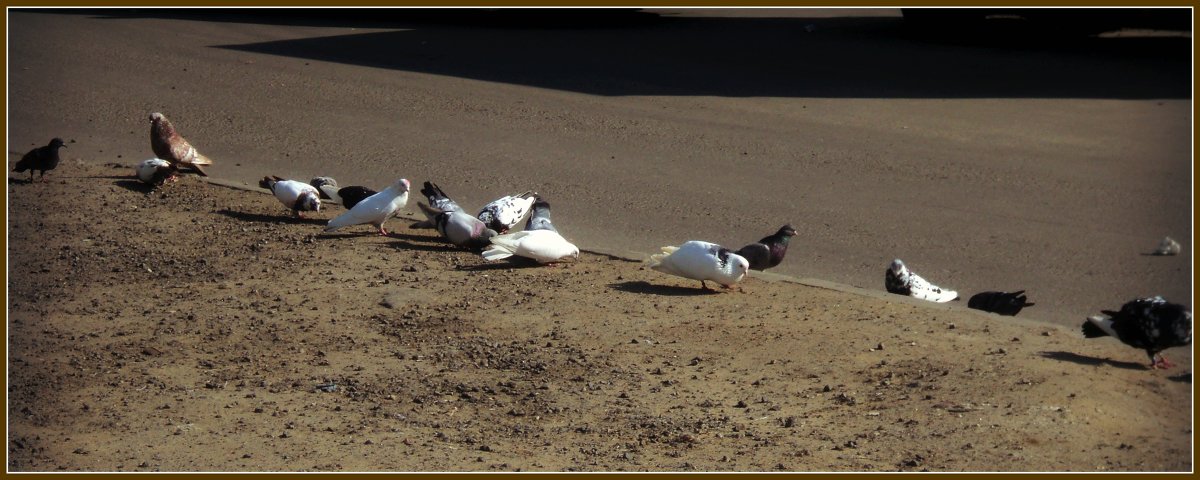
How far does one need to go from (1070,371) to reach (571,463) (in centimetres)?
247

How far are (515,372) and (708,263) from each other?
1.58 m

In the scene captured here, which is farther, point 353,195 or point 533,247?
point 353,195

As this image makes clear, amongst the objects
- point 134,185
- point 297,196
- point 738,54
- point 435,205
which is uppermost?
point 738,54

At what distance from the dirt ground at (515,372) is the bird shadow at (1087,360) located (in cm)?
2

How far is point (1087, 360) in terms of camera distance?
20.3 ft

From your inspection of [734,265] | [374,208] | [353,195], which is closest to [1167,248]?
[734,265]

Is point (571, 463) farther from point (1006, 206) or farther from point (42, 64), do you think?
point (42, 64)

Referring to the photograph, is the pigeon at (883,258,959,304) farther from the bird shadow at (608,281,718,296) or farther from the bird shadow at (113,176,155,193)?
the bird shadow at (113,176,155,193)

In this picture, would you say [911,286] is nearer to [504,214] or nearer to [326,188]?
[504,214]

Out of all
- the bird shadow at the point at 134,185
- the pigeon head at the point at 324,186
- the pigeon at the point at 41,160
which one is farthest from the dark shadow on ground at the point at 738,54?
the pigeon at the point at 41,160

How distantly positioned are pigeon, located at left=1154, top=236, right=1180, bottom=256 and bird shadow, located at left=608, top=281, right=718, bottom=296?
11.2 feet

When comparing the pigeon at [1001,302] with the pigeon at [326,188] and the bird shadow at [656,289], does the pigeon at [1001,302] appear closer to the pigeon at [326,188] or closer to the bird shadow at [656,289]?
the bird shadow at [656,289]

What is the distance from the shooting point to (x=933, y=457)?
5.14 meters

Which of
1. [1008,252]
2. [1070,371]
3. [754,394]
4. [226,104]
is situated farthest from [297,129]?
[1070,371]
